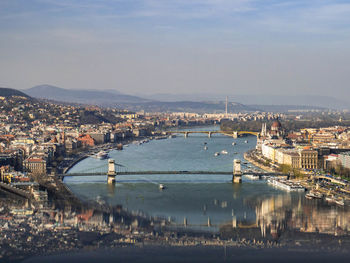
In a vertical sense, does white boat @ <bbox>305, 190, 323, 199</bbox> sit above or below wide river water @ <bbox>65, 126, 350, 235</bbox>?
above

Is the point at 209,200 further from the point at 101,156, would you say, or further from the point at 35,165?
the point at 101,156

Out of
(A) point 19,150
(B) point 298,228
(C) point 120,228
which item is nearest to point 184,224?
(C) point 120,228

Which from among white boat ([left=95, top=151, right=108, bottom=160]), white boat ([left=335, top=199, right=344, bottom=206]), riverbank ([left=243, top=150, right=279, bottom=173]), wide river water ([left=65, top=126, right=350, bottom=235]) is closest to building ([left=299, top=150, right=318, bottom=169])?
riverbank ([left=243, top=150, right=279, bottom=173])

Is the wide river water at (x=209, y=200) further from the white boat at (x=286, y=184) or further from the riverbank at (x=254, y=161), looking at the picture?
the riverbank at (x=254, y=161)

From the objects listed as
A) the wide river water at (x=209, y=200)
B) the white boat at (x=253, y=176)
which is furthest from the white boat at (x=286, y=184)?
the white boat at (x=253, y=176)

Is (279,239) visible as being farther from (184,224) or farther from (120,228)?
(120,228)

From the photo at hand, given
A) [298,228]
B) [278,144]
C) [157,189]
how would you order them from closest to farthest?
[298,228]
[157,189]
[278,144]

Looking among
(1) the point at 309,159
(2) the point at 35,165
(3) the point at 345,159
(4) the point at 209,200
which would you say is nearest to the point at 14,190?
(2) the point at 35,165

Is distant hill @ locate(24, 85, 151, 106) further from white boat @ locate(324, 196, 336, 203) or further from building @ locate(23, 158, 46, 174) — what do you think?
white boat @ locate(324, 196, 336, 203)

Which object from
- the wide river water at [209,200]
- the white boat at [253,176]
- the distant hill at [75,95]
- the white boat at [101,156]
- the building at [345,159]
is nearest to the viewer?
the wide river water at [209,200]
